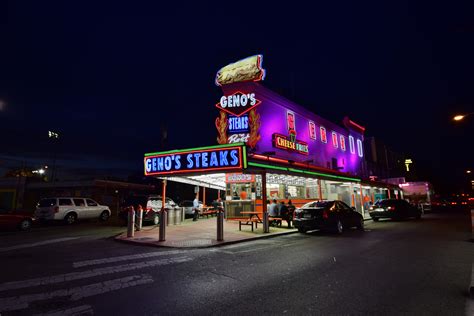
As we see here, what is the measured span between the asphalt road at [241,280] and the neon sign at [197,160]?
5.84 meters

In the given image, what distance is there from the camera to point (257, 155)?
48.6 ft

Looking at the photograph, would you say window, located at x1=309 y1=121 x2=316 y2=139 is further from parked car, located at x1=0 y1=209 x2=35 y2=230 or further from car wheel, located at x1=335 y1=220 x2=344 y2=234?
parked car, located at x1=0 y1=209 x2=35 y2=230

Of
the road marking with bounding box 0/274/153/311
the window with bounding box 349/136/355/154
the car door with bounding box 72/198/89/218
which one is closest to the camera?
the road marking with bounding box 0/274/153/311

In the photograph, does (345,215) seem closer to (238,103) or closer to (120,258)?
(120,258)

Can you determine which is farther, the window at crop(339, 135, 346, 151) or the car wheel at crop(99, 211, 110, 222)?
the window at crop(339, 135, 346, 151)

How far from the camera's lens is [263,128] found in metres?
23.3

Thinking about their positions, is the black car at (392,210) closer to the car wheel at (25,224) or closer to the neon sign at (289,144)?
the neon sign at (289,144)

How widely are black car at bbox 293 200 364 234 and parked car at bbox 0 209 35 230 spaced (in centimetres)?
1499

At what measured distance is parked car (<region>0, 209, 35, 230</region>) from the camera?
14895mm

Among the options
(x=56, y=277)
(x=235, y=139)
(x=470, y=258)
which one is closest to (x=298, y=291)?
(x=56, y=277)

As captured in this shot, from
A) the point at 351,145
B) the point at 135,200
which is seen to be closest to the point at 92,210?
the point at 135,200

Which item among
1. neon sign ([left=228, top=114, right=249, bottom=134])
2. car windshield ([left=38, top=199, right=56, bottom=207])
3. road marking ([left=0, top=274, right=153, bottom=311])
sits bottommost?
road marking ([left=0, top=274, right=153, bottom=311])

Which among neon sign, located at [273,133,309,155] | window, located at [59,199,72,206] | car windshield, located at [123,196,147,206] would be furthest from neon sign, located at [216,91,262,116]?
window, located at [59,199,72,206]

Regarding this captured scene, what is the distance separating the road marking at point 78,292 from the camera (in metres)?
4.50
